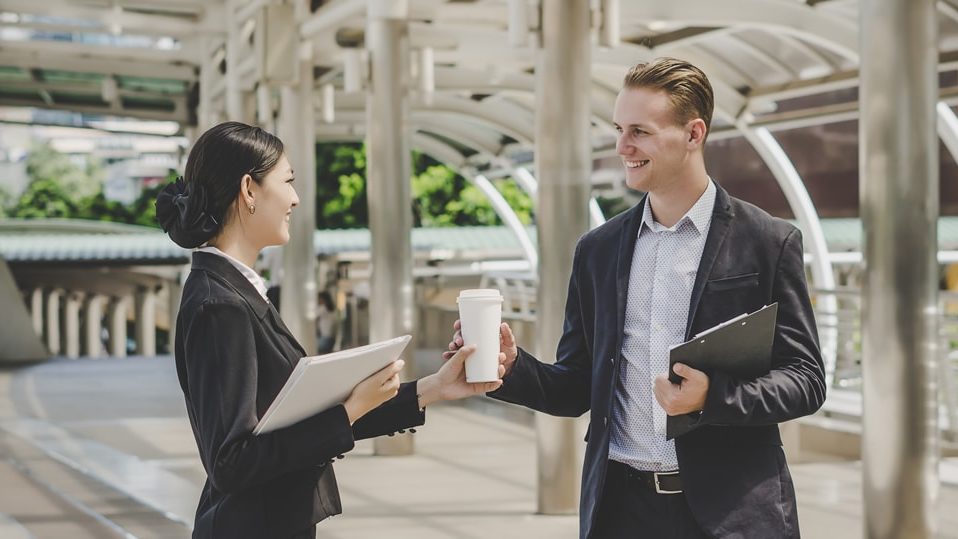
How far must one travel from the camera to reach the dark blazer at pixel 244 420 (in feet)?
7.86

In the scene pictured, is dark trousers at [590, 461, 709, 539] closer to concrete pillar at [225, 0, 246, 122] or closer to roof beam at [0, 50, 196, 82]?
concrete pillar at [225, 0, 246, 122]

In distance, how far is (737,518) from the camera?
8.51ft

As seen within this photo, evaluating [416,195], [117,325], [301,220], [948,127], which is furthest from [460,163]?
[948,127]

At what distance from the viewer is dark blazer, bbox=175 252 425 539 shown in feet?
7.86

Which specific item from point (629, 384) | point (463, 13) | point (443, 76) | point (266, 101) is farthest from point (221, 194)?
point (443, 76)

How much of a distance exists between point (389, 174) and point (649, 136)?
7661 mm

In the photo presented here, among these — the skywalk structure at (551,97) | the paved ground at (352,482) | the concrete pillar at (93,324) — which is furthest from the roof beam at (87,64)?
the paved ground at (352,482)

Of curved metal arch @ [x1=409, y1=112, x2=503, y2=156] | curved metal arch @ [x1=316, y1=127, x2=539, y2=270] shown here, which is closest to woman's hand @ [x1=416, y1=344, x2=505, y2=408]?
curved metal arch @ [x1=409, y1=112, x2=503, y2=156]

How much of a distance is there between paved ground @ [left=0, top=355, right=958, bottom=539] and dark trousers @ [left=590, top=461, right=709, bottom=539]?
170 inches

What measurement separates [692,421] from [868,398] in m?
3.19

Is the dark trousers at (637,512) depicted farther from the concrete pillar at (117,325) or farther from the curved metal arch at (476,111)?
the concrete pillar at (117,325)

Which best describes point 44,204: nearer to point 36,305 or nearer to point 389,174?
point 36,305

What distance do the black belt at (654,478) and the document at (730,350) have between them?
6.2 inches

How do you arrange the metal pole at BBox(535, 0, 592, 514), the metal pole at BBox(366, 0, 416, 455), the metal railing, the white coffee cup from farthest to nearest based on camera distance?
the metal pole at BBox(366, 0, 416, 455) < the metal railing < the metal pole at BBox(535, 0, 592, 514) < the white coffee cup
